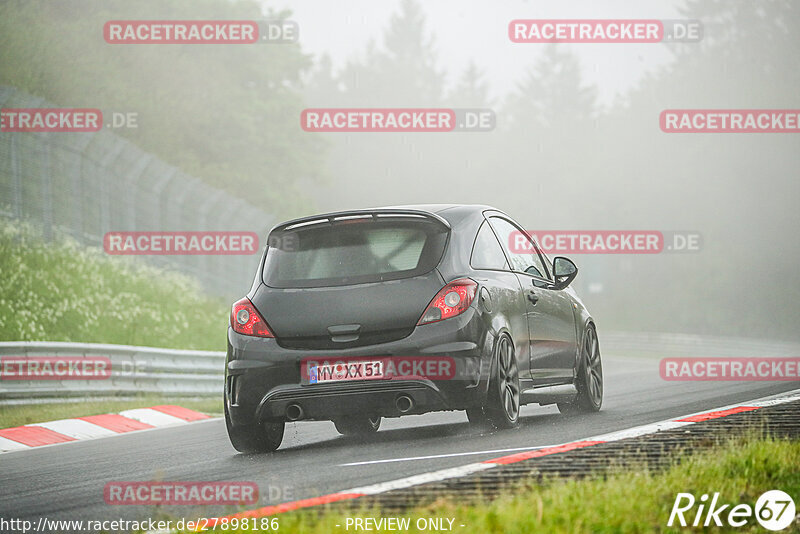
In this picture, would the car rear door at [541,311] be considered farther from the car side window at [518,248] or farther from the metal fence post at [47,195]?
the metal fence post at [47,195]

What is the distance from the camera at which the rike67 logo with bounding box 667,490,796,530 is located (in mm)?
4586

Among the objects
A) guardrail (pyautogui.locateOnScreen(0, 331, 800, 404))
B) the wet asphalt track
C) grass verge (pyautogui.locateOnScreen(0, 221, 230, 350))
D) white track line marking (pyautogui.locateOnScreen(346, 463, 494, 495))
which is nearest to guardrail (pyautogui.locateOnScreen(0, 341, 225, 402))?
guardrail (pyautogui.locateOnScreen(0, 331, 800, 404))

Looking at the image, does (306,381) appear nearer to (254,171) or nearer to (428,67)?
(254,171)

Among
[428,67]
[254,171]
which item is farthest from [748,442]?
[428,67]

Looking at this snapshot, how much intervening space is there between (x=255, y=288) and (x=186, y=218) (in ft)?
52.4

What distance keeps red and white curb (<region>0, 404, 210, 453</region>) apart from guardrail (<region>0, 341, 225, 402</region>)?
0.63 meters

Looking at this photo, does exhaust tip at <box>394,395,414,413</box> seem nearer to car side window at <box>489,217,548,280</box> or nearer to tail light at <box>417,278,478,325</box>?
tail light at <box>417,278,478,325</box>

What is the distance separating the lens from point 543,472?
5.70 meters

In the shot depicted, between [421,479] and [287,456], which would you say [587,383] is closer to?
[287,456]

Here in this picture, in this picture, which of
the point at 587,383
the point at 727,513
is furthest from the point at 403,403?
the point at 727,513

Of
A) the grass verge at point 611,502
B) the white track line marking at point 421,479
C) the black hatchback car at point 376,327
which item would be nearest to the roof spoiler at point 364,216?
the black hatchback car at point 376,327

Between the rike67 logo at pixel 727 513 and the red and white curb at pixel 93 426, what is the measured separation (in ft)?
23.1

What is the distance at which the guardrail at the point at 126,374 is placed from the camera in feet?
40.2

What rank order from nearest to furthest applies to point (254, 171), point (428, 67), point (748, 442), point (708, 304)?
point (748, 442)
point (254, 171)
point (708, 304)
point (428, 67)
